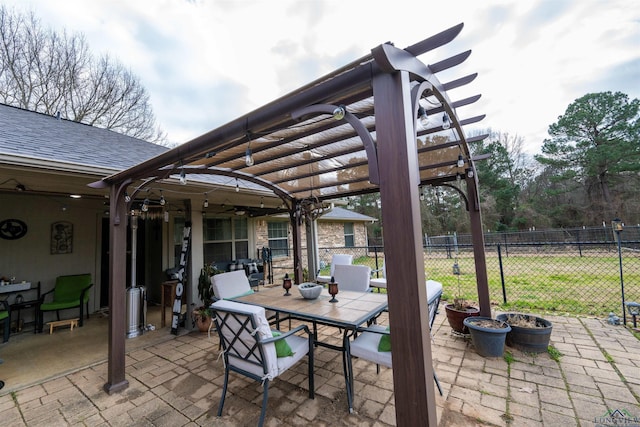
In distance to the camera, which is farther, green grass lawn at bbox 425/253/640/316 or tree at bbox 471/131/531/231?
tree at bbox 471/131/531/231

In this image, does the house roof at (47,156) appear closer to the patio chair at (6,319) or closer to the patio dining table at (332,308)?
the patio chair at (6,319)

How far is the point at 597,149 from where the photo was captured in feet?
43.6

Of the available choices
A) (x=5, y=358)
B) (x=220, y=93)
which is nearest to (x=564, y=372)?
(x=5, y=358)

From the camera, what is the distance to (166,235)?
550cm

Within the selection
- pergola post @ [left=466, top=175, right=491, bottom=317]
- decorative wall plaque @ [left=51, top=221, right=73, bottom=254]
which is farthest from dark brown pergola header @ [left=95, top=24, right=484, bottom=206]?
decorative wall plaque @ [left=51, top=221, right=73, bottom=254]

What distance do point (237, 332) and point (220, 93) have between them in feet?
30.0

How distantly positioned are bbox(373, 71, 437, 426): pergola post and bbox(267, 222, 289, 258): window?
760 centimetres

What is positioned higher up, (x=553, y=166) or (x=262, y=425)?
(x=553, y=166)

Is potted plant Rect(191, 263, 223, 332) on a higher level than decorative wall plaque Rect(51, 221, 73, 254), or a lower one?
lower

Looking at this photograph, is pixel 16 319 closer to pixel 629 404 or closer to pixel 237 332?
pixel 237 332

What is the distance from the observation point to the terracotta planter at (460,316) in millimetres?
3393

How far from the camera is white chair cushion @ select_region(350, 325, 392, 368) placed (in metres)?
2.14

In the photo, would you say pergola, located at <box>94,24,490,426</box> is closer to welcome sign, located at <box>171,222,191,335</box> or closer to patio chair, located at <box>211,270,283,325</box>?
patio chair, located at <box>211,270,283,325</box>

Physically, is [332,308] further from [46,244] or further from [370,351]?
[46,244]
